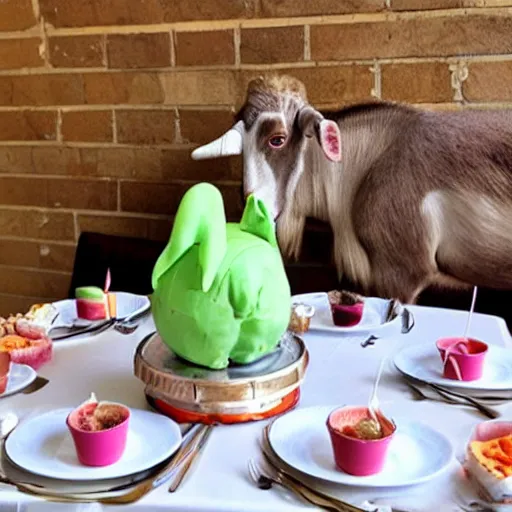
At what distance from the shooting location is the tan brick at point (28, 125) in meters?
2.18

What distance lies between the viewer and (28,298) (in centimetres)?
236

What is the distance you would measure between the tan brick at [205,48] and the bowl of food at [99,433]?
4.10ft

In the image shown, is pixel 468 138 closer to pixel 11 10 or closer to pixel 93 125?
pixel 93 125

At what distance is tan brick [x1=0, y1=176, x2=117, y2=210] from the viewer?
2166mm

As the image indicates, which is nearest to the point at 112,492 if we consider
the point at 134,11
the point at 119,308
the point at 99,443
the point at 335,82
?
the point at 99,443

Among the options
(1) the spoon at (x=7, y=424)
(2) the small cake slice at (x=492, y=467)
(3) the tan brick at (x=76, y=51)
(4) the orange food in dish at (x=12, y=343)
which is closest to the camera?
(2) the small cake slice at (x=492, y=467)

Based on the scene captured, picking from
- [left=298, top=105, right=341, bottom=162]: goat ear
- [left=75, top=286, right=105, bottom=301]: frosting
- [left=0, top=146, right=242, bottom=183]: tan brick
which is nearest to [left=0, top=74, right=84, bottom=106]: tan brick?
[left=0, top=146, right=242, bottom=183]: tan brick

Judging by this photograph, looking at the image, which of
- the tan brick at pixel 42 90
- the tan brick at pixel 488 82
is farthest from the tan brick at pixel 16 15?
the tan brick at pixel 488 82

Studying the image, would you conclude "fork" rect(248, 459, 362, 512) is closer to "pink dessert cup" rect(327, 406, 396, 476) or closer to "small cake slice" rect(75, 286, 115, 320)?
"pink dessert cup" rect(327, 406, 396, 476)

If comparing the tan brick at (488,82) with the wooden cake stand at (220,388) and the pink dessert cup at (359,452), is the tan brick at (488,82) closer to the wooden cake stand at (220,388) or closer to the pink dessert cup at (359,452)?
the wooden cake stand at (220,388)

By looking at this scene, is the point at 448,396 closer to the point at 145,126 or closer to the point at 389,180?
the point at 389,180

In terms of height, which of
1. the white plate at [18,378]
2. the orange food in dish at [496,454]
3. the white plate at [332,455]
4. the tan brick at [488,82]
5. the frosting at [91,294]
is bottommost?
the white plate at [332,455]

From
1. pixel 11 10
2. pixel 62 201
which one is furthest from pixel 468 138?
pixel 11 10

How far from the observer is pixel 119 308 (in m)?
1.48
